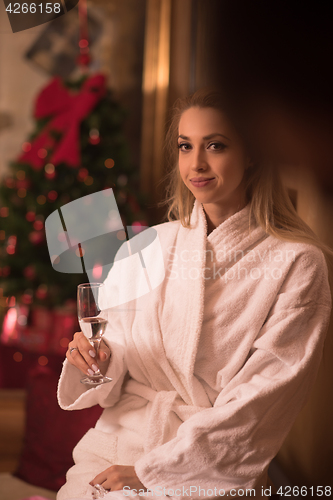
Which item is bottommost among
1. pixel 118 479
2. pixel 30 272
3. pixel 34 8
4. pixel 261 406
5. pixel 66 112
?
pixel 118 479

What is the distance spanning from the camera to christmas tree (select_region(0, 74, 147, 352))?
2.85ft

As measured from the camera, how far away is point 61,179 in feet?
3.76

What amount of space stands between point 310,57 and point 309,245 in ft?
0.91

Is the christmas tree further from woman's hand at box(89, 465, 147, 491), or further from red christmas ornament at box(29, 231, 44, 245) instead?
woman's hand at box(89, 465, 147, 491)

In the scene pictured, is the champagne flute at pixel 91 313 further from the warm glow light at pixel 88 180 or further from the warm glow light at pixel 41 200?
the warm glow light at pixel 41 200

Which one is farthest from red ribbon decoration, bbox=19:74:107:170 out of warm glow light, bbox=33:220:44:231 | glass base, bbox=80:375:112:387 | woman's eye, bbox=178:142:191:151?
glass base, bbox=80:375:112:387

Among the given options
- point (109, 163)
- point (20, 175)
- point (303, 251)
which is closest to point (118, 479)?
point (303, 251)

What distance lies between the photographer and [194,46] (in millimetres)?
714

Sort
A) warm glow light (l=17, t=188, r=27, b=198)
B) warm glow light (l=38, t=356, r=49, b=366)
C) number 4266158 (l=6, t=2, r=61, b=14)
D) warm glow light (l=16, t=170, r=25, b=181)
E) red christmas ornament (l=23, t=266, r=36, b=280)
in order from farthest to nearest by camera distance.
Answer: warm glow light (l=16, t=170, r=25, b=181) < warm glow light (l=17, t=188, r=27, b=198) < red christmas ornament (l=23, t=266, r=36, b=280) < warm glow light (l=38, t=356, r=49, b=366) < number 4266158 (l=6, t=2, r=61, b=14)

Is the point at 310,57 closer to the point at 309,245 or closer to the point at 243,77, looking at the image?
the point at 243,77

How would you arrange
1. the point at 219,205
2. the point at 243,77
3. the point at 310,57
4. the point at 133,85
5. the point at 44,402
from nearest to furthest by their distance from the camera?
the point at 243,77 < the point at 310,57 < the point at 219,205 < the point at 44,402 < the point at 133,85

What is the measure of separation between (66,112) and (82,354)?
75 cm

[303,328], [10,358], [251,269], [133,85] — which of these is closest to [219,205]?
[251,269]

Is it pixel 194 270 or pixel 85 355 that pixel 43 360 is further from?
pixel 194 270
